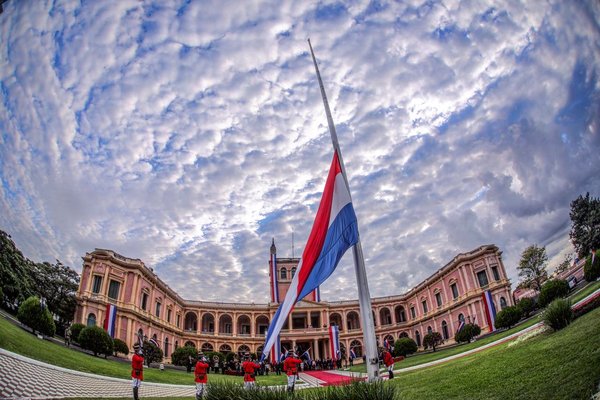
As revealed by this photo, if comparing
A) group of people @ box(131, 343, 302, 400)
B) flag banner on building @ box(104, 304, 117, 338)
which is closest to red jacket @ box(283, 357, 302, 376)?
group of people @ box(131, 343, 302, 400)

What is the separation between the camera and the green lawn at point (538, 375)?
4426 mm

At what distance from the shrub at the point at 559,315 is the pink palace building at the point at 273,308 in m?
27.5

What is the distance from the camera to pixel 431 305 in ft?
154

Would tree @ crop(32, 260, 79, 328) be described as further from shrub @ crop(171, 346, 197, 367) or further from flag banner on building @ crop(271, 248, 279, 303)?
flag banner on building @ crop(271, 248, 279, 303)

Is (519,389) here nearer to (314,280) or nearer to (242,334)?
(314,280)

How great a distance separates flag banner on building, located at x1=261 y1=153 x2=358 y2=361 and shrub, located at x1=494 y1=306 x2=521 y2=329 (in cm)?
2289

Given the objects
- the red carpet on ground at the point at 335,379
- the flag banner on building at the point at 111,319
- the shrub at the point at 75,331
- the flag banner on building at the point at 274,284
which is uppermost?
the flag banner on building at the point at 274,284

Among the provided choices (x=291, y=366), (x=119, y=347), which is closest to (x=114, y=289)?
(x=119, y=347)

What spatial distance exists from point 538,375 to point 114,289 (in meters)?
34.5

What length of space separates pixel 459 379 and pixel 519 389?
311cm

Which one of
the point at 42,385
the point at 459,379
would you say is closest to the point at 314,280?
the point at 459,379

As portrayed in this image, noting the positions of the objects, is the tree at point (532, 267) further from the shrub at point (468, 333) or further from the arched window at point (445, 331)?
the arched window at point (445, 331)

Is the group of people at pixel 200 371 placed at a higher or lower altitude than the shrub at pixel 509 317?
lower

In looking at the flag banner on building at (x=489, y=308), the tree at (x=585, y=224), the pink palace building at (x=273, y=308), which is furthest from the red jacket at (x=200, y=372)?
the flag banner on building at (x=489, y=308)
